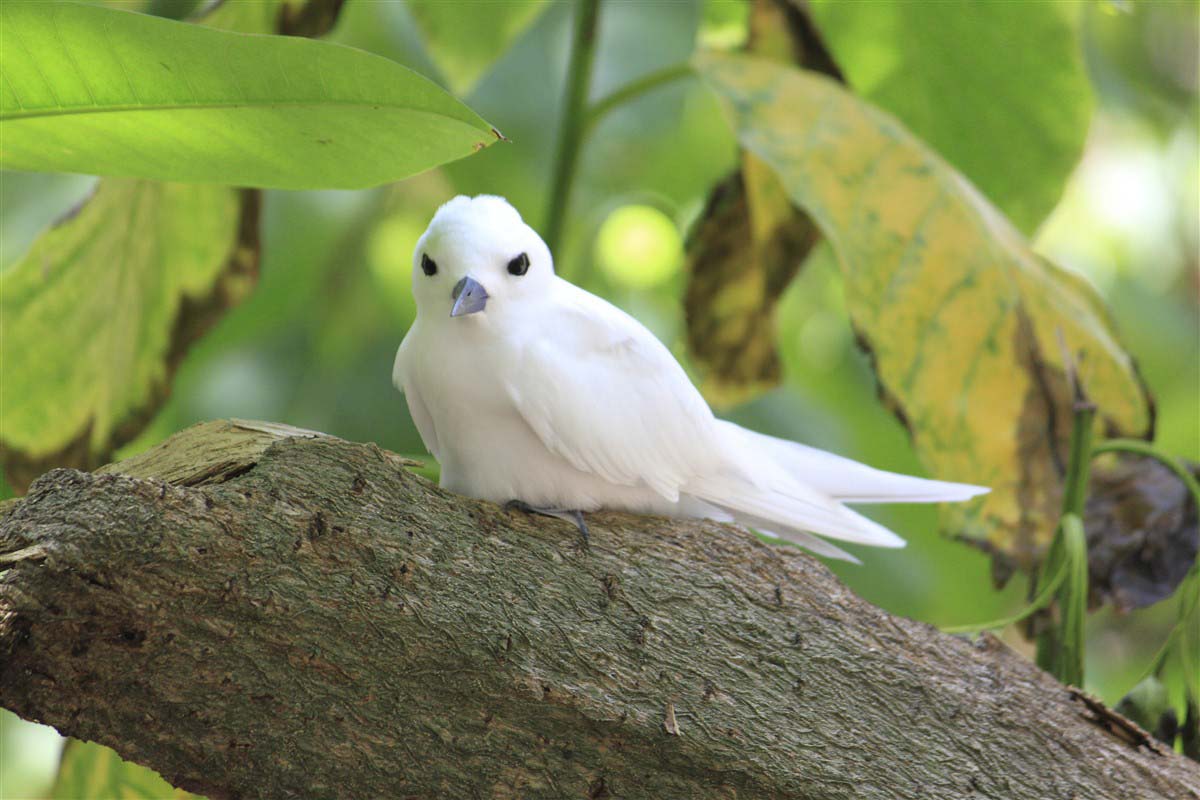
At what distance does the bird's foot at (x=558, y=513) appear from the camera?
1.33 m

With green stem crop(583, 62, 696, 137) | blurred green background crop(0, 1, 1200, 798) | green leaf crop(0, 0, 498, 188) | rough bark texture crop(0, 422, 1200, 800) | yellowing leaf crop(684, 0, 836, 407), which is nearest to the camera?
rough bark texture crop(0, 422, 1200, 800)

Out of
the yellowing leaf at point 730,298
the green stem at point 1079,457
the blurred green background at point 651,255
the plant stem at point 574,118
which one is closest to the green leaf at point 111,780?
the blurred green background at point 651,255

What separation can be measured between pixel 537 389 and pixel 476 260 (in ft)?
0.55

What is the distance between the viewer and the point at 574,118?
198 centimetres

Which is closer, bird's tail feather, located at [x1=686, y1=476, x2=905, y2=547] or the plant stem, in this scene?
bird's tail feather, located at [x1=686, y1=476, x2=905, y2=547]

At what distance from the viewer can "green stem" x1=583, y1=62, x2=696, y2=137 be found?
1.93 m

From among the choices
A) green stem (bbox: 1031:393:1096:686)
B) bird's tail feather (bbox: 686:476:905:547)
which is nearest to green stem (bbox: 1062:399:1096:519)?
green stem (bbox: 1031:393:1096:686)

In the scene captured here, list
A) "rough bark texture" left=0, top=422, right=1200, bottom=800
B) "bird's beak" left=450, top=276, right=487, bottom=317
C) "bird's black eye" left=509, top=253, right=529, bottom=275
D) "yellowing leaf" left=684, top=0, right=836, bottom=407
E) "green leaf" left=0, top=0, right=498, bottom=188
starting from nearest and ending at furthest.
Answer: "rough bark texture" left=0, top=422, right=1200, bottom=800
"green leaf" left=0, top=0, right=498, bottom=188
"bird's beak" left=450, top=276, right=487, bottom=317
"bird's black eye" left=509, top=253, right=529, bottom=275
"yellowing leaf" left=684, top=0, right=836, bottom=407

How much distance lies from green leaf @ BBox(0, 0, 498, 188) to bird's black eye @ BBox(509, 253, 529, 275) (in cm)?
23

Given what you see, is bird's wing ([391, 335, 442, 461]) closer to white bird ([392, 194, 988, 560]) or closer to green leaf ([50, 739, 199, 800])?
white bird ([392, 194, 988, 560])

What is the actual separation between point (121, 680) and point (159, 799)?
0.75 metres

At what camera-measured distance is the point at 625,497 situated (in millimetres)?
1447

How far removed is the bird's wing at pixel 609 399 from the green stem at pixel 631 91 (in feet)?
1.80

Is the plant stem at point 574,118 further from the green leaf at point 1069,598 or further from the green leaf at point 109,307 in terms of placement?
the green leaf at point 1069,598
